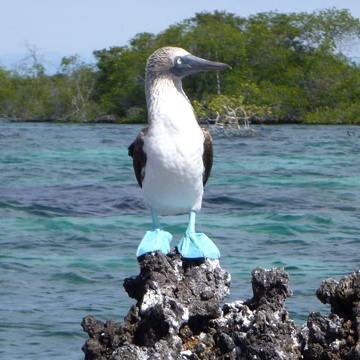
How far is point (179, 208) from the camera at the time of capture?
720 cm

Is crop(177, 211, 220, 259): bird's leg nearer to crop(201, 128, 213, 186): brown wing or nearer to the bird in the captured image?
the bird

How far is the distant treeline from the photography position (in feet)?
203

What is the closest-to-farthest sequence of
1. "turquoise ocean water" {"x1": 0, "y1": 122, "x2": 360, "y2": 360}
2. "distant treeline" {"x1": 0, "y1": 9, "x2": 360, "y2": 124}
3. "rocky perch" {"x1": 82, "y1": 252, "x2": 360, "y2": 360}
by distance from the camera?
"rocky perch" {"x1": 82, "y1": 252, "x2": 360, "y2": 360}, "turquoise ocean water" {"x1": 0, "y1": 122, "x2": 360, "y2": 360}, "distant treeline" {"x1": 0, "y1": 9, "x2": 360, "y2": 124}

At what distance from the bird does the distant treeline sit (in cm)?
5152

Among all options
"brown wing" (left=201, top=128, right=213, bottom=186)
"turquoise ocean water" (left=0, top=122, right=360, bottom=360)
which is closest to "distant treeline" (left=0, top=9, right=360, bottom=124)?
"turquoise ocean water" (left=0, top=122, right=360, bottom=360)

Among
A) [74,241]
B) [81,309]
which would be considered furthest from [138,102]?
[81,309]

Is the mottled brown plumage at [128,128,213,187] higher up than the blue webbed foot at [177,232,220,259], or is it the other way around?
the mottled brown plumage at [128,128,213,187]

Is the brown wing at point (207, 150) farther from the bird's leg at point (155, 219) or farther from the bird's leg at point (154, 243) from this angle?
the bird's leg at point (154, 243)

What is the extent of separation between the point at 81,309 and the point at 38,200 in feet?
31.4

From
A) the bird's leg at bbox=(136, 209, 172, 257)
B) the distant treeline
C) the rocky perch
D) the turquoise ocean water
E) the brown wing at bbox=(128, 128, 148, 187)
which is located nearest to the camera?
the rocky perch

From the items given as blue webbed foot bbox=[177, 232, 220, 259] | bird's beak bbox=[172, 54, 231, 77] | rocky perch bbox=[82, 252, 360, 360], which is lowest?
rocky perch bbox=[82, 252, 360, 360]

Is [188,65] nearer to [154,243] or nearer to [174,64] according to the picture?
[174,64]

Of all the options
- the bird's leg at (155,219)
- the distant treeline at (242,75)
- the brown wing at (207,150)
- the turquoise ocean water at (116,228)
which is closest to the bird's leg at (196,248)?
the bird's leg at (155,219)

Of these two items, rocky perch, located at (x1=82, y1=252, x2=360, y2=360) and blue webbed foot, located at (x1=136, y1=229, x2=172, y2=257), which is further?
blue webbed foot, located at (x1=136, y1=229, x2=172, y2=257)
